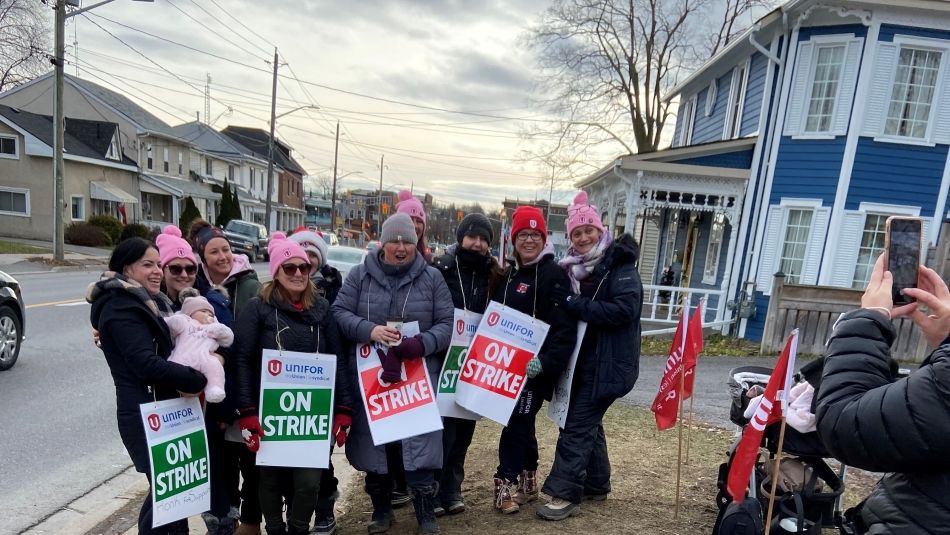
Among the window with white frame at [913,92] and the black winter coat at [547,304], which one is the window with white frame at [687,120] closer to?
the window with white frame at [913,92]

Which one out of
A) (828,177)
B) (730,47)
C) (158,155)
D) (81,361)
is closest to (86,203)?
(158,155)

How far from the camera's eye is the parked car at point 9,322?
21.1 ft

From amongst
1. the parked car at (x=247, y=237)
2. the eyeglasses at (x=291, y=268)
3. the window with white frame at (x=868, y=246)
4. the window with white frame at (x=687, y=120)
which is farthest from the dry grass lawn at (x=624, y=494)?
the parked car at (x=247, y=237)

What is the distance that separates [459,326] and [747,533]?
2002mm

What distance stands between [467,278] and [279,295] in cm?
127

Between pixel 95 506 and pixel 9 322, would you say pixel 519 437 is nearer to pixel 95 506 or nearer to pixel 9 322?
pixel 95 506

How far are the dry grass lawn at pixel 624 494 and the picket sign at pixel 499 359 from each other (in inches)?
28.1

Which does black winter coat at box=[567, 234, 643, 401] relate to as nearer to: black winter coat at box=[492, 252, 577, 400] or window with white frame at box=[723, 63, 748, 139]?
black winter coat at box=[492, 252, 577, 400]

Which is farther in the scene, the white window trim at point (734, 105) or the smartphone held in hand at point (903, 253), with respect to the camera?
the white window trim at point (734, 105)

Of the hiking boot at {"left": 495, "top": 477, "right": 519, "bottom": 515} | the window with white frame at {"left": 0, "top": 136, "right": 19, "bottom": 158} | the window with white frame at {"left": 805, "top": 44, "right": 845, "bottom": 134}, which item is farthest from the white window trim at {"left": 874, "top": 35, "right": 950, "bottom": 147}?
the window with white frame at {"left": 0, "top": 136, "right": 19, "bottom": 158}

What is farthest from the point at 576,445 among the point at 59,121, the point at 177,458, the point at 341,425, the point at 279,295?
the point at 59,121

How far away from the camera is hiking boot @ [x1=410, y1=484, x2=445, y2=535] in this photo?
3348mm

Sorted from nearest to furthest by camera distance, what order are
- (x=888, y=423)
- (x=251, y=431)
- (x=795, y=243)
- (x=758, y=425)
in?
(x=888, y=423) → (x=758, y=425) → (x=251, y=431) → (x=795, y=243)

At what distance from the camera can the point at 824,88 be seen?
11.2 m
